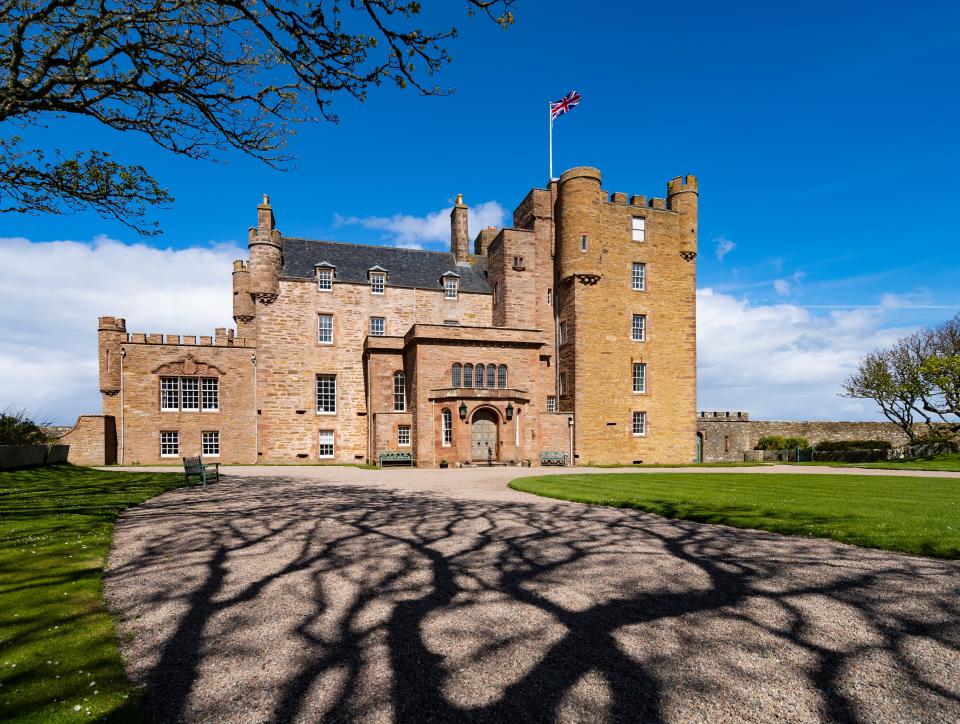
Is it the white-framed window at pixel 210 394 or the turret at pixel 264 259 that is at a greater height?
the turret at pixel 264 259

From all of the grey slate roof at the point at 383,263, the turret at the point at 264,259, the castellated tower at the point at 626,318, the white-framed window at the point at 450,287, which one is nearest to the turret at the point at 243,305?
the turret at the point at 264,259

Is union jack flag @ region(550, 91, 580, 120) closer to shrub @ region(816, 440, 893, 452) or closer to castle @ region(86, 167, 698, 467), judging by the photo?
castle @ region(86, 167, 698, 467)

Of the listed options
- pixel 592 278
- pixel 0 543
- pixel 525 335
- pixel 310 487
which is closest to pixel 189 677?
pixel 0 543

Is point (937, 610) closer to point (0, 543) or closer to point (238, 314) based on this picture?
point (0, 543)

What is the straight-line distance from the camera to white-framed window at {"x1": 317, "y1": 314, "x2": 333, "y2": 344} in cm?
3628

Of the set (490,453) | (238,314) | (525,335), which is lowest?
(490,453)

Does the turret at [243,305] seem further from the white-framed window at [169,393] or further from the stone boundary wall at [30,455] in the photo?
the stone boundary wall at [30,455]

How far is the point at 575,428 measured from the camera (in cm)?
3434

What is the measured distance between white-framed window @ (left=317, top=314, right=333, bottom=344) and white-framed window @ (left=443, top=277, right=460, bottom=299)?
27.5ft

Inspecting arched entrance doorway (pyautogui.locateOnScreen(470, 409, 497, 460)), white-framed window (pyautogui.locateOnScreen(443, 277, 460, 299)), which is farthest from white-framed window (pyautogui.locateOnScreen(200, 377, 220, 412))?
arched entrance doorway (pyautogui.locateOnScreen(470, 409, 497, 460))

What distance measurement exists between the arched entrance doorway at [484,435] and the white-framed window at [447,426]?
1.33 m

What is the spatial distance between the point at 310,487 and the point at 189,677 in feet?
47.0

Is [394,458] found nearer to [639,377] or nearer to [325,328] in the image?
[325,328]

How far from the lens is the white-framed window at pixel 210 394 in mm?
34562
